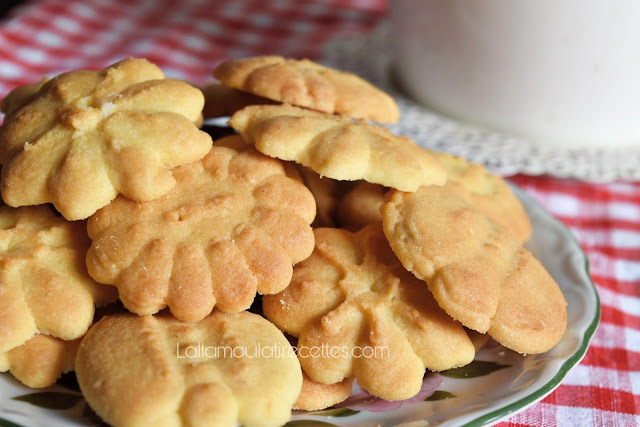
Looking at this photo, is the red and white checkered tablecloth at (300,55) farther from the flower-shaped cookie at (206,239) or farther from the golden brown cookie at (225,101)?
the flower-shaped cookie at (206,239)

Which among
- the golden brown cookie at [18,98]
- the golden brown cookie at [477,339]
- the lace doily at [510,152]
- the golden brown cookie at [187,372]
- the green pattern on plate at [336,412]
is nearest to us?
the golden brown cookie at [187,372]

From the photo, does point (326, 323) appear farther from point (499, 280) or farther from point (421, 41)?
point (421, 41)

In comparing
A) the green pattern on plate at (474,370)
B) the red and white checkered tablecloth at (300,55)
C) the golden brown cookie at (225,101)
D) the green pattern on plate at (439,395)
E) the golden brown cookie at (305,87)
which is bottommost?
the red and white checkered tablecloth at (300,55)

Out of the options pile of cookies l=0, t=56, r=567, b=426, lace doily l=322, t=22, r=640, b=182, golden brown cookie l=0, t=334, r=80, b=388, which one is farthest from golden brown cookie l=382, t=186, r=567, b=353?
lace doily l=322, t=22, r=640, b=182

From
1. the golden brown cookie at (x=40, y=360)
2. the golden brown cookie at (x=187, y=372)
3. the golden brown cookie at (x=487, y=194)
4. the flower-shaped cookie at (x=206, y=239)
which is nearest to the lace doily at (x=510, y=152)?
the golden brown cookie at (x=487, y=194)

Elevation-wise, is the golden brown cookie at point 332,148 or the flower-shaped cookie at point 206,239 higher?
the golden brown cookie at point 332,148

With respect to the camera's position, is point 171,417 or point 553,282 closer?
point 171,417

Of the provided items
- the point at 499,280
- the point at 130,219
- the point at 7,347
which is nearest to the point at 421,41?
the point at 499,280

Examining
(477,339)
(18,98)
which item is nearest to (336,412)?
(477,339)
